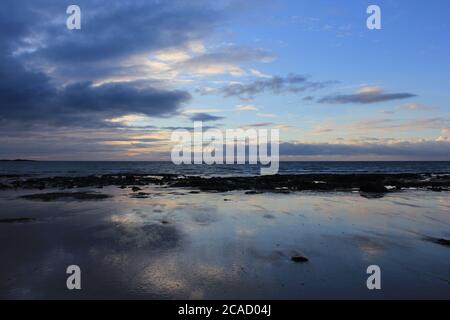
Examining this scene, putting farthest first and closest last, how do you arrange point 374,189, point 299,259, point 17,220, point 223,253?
point 374,189
point 17,220
point 223,253
point 299,259

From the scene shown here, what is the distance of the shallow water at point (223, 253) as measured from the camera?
289 inches

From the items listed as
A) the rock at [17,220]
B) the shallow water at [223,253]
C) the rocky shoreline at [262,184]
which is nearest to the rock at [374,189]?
the rocky shoreline at [262,184]

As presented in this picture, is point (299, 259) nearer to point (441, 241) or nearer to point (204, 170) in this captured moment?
point (441, 241)

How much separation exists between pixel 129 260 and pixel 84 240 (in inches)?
125

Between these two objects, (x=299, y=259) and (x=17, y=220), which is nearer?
(x=299, y=259)

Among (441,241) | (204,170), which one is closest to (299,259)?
(441,241)

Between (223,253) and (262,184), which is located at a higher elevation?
(262,184)

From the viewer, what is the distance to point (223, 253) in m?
10.1

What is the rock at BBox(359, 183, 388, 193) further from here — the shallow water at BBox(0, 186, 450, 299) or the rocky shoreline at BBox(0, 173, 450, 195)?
the shallow water at BBox(0, 186, 450, 299)

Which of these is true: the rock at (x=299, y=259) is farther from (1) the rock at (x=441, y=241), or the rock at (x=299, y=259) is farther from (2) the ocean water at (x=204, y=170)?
(2) the ocean water at (x=204, y=170)

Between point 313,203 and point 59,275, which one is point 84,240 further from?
point 313,203
